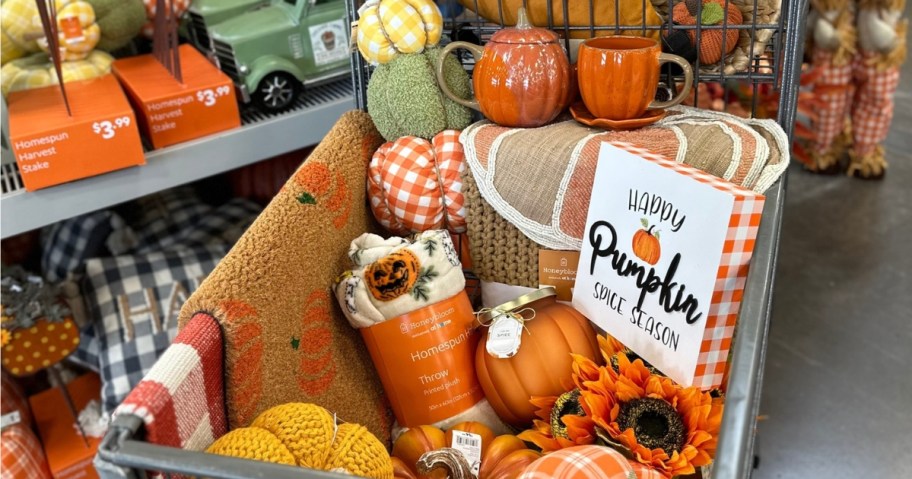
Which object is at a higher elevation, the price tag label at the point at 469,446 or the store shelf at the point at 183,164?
the store shelf at the point at 183,164

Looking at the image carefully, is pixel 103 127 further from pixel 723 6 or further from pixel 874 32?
pixel 874 32

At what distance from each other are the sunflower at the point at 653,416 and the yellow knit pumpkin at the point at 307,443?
0.22 meters

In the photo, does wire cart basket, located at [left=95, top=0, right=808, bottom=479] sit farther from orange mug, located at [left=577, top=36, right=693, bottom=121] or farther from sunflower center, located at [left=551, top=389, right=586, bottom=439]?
sunflower center, located at [left=551, top=389, right=586, bottom=439]

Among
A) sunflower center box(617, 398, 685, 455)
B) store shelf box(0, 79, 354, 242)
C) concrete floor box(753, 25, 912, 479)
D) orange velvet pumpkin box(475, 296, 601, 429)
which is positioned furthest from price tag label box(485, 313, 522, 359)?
concrete floor box(753, 25, 912, 479)

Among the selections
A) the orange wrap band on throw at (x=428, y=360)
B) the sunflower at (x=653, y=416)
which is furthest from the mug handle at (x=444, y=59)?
the sunflower at (x=653, y=416)

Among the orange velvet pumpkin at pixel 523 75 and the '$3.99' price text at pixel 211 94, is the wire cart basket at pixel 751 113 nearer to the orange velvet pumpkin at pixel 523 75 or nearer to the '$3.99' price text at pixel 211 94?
the orange velvet pumpkin at pixel 523 75

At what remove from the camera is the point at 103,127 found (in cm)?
104

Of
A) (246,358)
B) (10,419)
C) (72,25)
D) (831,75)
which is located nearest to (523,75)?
(246,358)

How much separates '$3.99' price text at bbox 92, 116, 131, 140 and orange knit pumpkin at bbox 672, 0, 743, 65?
76cm

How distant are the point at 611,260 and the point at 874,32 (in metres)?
1.79

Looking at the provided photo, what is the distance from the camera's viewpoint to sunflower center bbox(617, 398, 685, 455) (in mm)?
701

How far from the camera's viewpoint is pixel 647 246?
738 mm

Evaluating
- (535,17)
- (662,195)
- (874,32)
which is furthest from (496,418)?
(874,32)

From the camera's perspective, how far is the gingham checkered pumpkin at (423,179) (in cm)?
87
